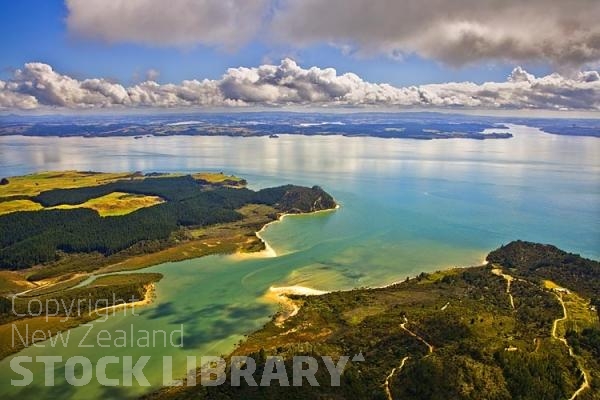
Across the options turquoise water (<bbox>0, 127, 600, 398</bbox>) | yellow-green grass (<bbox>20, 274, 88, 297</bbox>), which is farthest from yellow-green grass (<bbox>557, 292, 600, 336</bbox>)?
yellow-green grass (<bbox>20, 274, 88, 297</bbox>)

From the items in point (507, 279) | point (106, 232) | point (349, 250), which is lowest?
point (349, 250)

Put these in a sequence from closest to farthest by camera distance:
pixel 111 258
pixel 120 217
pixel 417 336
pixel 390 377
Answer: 1. pixel 390 377
2. pixel 417 336
3. pixel 111 258
4. pixel 120 217

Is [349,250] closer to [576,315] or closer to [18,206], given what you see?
[576,315]

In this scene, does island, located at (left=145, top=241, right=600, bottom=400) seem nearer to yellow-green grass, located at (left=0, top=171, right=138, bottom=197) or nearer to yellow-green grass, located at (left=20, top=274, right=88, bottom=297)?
yellow-green grass, located at (left=20, top=274, right=88, bottom=297)

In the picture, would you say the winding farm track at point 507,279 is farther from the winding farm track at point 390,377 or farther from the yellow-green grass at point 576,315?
the winding farm track at point 390,377

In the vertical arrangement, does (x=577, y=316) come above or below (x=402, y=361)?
below

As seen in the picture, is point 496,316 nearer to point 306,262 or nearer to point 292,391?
point 292,391

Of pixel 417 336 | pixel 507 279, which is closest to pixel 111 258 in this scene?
pixel 417 336

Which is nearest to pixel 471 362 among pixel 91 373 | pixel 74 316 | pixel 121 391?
pixel 121 391
